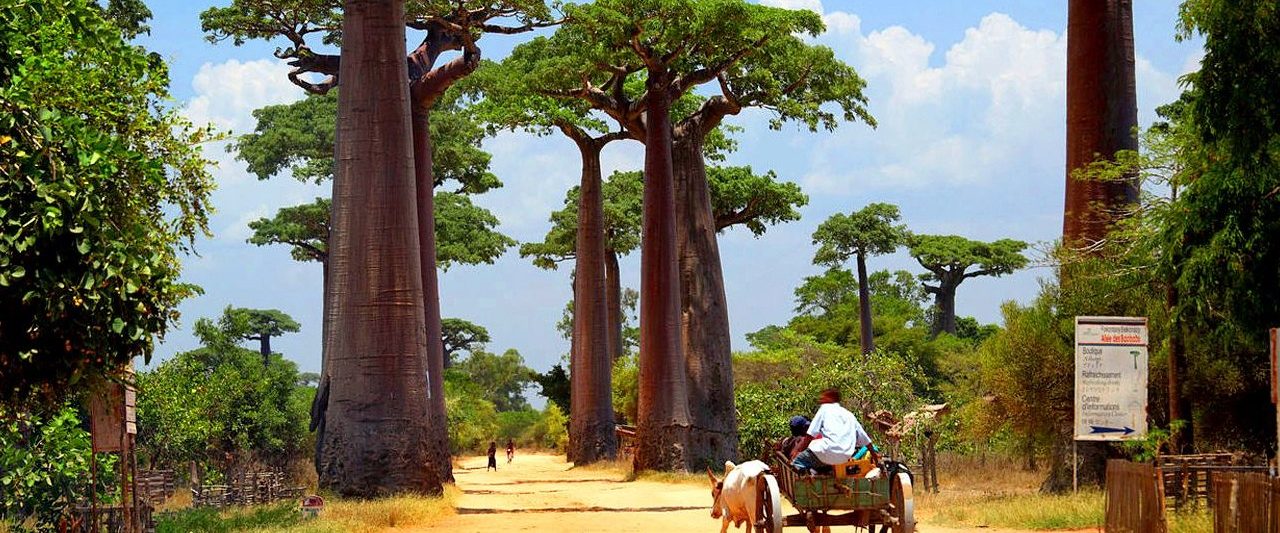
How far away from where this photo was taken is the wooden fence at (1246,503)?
1021 cm

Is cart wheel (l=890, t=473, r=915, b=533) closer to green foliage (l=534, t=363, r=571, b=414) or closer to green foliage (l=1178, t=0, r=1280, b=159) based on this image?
green foliage (l=1178, t=0, r=1280, b=159)

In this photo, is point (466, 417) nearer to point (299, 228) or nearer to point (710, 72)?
point (299, 228)

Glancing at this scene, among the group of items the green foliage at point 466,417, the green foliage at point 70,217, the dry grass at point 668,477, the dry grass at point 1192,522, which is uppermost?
the green foliage at point 70,217

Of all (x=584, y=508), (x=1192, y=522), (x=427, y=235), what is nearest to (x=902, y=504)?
(x=1192, y=522)

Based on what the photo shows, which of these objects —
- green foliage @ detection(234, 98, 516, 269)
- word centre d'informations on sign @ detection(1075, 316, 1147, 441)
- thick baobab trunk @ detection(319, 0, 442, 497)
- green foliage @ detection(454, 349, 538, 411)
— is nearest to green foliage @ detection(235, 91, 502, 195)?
green foliage @ detection(234, 98, 516, 269)

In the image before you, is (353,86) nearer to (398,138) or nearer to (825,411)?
(398,138)

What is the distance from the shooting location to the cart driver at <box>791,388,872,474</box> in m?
11.2

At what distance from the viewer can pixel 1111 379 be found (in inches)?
619

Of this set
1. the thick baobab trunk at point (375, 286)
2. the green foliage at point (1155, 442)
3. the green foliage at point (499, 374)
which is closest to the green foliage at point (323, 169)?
the thick baobab trunk at point (375, 286)

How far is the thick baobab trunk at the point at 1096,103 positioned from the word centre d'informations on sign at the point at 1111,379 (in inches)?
192

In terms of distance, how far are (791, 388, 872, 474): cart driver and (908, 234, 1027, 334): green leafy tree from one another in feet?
195

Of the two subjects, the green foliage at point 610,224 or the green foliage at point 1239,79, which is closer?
the green foliage at point 1239,79

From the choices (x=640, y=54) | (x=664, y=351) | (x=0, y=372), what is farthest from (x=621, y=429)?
(x=0, y=372)

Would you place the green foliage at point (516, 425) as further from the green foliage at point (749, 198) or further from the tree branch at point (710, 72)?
the tree branch at point (710, 72)
